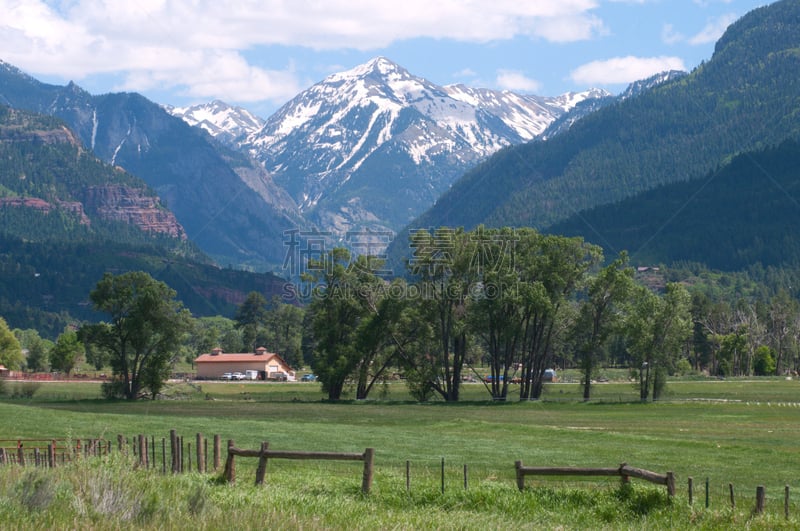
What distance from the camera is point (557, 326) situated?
340 feet

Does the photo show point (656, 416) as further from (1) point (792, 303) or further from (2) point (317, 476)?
(1) point (792, 303)

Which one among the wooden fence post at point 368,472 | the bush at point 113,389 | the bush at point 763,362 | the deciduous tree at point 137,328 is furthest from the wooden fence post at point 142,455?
the bush at point 763,362

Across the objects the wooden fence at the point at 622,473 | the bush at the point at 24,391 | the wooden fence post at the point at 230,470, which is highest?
the wooden fence at the point at 622,473

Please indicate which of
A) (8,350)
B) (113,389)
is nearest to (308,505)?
(113,389)

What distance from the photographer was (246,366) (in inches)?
7185

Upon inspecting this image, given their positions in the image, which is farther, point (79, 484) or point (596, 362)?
point (596, 362)

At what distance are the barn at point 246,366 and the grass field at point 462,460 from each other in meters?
86.4

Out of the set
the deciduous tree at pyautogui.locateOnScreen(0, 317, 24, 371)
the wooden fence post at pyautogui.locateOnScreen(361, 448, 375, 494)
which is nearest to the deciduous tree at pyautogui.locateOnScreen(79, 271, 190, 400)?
the deciduous tree at pyautogui.locateOnScreen(0, 317, 24, 371)

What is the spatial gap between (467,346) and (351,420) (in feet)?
117

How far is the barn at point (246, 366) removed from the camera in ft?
593

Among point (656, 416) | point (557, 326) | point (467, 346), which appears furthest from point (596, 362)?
point (656, 416)

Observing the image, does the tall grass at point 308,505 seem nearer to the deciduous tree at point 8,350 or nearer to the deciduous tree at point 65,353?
the deciduous tree at point 8,350

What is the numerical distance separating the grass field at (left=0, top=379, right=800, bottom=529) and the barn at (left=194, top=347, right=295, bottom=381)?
86.4m

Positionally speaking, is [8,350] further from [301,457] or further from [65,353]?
[301,457]
